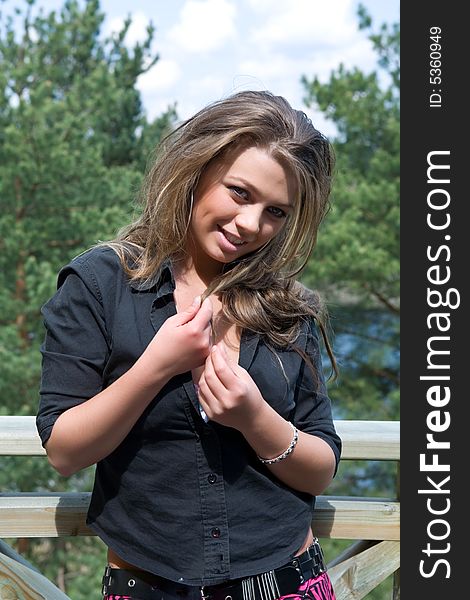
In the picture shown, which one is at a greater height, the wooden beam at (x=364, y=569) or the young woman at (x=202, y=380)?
the young woman at (x=202, y=380)

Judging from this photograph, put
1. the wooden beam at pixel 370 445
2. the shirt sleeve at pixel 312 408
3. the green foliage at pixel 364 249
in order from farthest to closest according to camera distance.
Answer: the green foliage at pixel 364 249
the wooden beam at pixel 370 445
the shirt sleeve at pixel 312 408

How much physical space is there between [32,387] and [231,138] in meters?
8.23

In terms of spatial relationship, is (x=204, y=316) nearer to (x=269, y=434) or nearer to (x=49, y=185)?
(x=269, y=434)

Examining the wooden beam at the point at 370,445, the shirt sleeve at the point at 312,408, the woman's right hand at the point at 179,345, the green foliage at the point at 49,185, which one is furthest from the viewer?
the green foliage at the point at 49,185

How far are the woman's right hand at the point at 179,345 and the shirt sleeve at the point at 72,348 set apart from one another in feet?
0.33

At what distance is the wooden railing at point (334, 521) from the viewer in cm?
168

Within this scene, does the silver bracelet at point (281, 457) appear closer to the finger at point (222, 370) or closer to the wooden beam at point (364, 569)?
the finger at point (222, 370)

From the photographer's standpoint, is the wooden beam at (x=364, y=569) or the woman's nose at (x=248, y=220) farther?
the wooden beam at (x=364, y=569)

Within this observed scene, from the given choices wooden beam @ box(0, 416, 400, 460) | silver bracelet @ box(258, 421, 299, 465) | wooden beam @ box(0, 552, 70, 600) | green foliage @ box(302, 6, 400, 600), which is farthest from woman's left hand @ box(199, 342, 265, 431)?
green foliage @ box(302, 6, 400, 600)

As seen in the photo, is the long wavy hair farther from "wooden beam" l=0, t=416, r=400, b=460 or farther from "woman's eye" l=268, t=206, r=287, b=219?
"wooden beam" l=0, t=416, r=400, b=460

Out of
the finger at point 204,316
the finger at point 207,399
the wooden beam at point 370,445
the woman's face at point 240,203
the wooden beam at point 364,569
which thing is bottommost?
the wooden beam at point 364,569

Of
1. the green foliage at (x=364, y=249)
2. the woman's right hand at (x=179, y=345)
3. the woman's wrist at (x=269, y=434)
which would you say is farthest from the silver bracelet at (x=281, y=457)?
the green foliage at (x=364, y=249)

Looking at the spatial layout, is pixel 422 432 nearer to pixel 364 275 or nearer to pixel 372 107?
pixel 364 275

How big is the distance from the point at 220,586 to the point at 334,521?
45 centimetres
